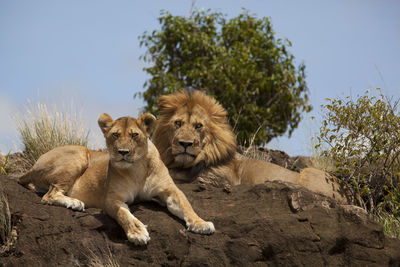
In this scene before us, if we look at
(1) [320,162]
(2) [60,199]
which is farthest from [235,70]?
(2) [60,199]

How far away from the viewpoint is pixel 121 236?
17.1 ft

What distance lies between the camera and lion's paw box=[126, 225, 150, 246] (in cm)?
486

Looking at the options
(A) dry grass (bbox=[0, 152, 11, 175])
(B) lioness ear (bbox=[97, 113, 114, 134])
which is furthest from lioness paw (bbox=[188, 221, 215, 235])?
(A) dry grass (bbox=[0, 152, 11, 175])

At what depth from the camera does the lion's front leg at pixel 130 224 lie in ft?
16.0

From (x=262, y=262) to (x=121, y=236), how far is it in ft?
4.65

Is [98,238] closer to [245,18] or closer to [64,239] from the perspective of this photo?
[64,239]

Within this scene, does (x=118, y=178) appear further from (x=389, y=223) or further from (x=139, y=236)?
(x=389, y=223)

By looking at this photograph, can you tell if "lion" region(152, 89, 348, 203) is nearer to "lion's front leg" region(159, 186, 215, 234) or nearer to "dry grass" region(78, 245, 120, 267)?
"lion's front leg" region(159, 186, 215, 234)

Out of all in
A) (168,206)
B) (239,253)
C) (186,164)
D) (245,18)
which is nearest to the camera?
(239,253)

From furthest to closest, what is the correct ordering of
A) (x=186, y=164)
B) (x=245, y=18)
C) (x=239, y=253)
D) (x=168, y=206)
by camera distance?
(x=245, y=18) < (x=186, y=164) < (x=168, y=206) < (x=239, y=253)

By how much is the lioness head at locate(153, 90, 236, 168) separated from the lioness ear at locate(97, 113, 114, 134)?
169 cm

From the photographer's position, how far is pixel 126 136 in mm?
4961

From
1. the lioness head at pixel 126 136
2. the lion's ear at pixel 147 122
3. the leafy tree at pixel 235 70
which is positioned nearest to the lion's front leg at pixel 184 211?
the lioness head at pixel 126 136

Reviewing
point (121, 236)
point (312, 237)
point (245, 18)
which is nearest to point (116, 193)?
point (121, 236)
